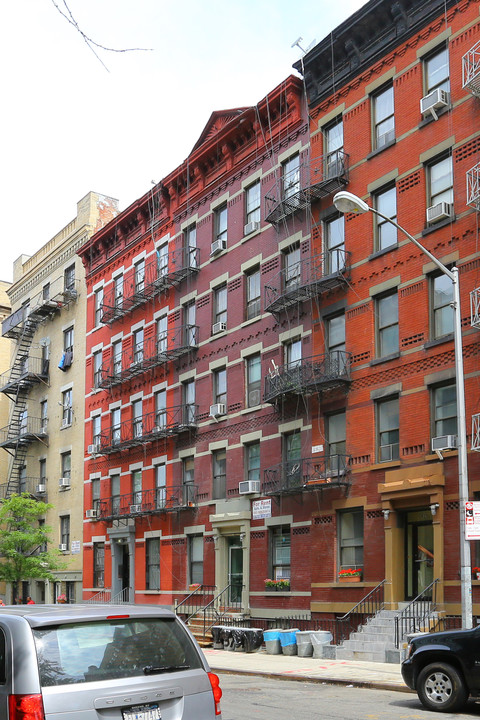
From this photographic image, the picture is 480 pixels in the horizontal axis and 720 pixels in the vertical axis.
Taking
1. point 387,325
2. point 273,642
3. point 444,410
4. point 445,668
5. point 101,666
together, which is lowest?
point 273,642

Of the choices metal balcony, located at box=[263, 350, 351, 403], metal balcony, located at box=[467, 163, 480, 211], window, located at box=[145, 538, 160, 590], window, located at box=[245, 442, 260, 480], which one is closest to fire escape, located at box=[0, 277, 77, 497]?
window, located at box=[145, 538, 160, 590]

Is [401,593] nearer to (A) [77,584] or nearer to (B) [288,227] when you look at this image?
(B) [288,227]

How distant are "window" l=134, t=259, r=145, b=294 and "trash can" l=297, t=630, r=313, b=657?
60.2 ft

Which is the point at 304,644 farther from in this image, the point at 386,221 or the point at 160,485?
the point at 160,485

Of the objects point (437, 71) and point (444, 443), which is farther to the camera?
point (437, 71)

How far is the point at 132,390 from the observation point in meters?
37.7

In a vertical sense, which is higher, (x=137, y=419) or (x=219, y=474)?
(x=137, y=419)

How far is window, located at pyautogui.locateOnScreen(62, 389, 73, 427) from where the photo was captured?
43.3 meters

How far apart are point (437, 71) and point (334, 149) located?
4.54 metres

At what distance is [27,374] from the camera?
46250 mm

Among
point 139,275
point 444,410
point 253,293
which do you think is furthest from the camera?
point 139,275

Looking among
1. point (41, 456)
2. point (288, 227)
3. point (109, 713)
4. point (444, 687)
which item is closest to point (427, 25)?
point (288, 227)

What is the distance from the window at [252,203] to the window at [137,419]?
10064 mm

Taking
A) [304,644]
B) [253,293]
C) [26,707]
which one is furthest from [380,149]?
[26,707]
